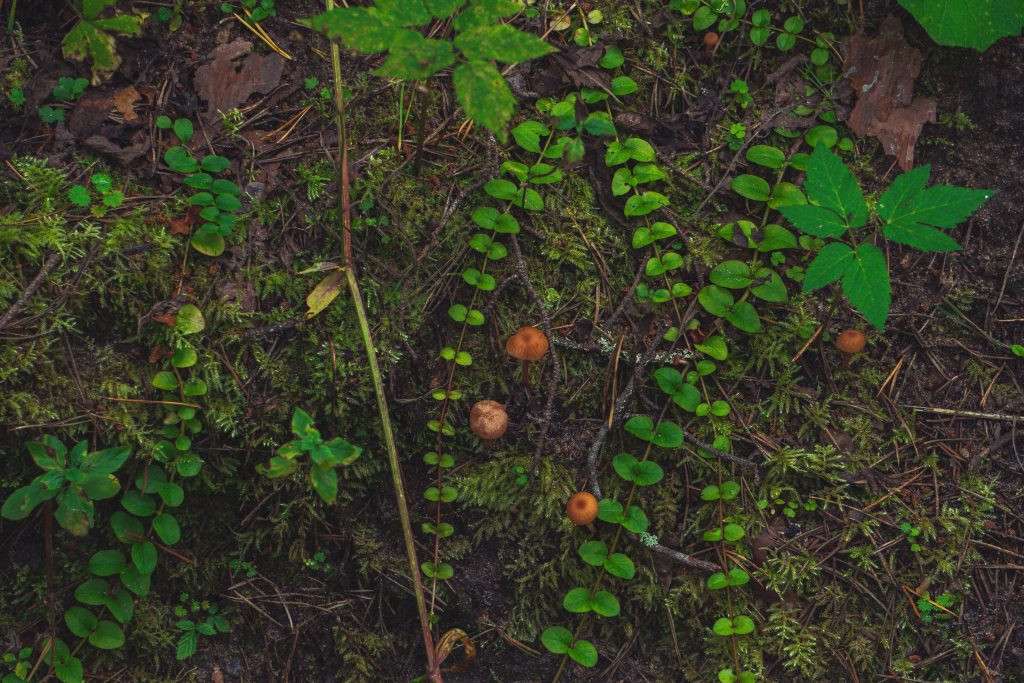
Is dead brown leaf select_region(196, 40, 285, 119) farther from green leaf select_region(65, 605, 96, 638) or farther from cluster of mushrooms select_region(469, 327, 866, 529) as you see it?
green leaf select_region(65, 605, 96, 638)

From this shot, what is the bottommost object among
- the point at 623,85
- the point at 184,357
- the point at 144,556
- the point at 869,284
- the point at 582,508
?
the point at 144,556

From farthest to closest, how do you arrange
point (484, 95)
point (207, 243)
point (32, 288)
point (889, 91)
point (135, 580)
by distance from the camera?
point (889, 91), point (207, 243), point (135, 580), point (32, 288), point (484, 95)

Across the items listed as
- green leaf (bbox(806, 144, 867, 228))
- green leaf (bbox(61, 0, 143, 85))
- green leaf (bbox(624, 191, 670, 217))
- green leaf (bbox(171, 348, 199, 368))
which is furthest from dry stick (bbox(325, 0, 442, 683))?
green leaf (bbox(806, 144, 867, 228))

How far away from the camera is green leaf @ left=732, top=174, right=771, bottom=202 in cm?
309

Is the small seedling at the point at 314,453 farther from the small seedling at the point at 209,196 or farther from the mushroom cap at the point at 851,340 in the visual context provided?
the mushroom cap at the point at 851,340

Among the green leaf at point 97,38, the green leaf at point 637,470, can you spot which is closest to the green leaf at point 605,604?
the green leaf at point 637,470

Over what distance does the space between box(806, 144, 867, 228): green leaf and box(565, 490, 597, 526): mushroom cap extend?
1.49 meters

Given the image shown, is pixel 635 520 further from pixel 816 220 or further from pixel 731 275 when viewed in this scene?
pixel 816 220

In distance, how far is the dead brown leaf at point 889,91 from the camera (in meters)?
3.18

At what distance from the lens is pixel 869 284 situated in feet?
8.71

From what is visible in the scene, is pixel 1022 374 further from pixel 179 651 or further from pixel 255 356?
pixel 179 651

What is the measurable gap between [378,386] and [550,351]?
0.73 m

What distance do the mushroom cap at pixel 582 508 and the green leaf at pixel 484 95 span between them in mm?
1405

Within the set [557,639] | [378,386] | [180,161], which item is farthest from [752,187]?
[180,161]
